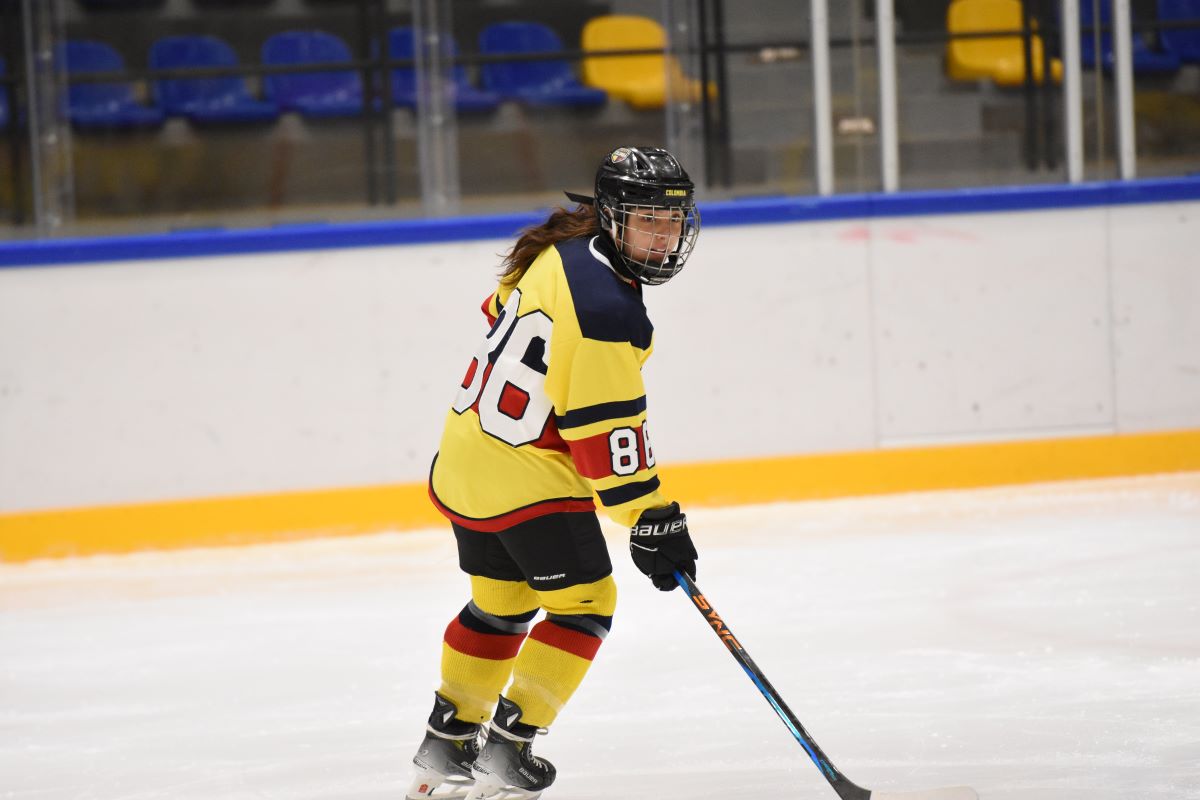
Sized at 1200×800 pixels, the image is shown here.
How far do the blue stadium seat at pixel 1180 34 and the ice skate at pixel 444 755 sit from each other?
417cm

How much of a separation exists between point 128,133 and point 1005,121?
3.21m

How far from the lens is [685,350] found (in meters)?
4.85

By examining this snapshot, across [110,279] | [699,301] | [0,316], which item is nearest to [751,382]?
[699,301]

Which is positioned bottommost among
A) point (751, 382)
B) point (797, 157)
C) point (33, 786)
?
point (33, 786)

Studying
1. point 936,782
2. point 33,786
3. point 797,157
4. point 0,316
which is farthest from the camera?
point 797,157

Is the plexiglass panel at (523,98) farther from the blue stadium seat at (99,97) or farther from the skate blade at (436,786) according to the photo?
the skate blade at (436,786)

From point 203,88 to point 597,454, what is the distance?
3661 mm

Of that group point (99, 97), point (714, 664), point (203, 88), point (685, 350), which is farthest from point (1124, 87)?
point (99, 97)

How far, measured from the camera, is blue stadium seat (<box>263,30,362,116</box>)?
5125 mm

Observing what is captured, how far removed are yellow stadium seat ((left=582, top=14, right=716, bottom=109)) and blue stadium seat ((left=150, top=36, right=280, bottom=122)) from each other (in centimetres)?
119

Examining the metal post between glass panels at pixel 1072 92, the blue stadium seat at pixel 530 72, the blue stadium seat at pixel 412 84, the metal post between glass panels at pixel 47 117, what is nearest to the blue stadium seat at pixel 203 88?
the metal post between glass panels at pixel 47 117

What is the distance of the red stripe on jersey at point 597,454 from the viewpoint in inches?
76.7

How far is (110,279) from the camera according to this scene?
4.68 metres

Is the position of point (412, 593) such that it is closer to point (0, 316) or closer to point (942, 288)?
point (0, 316)
